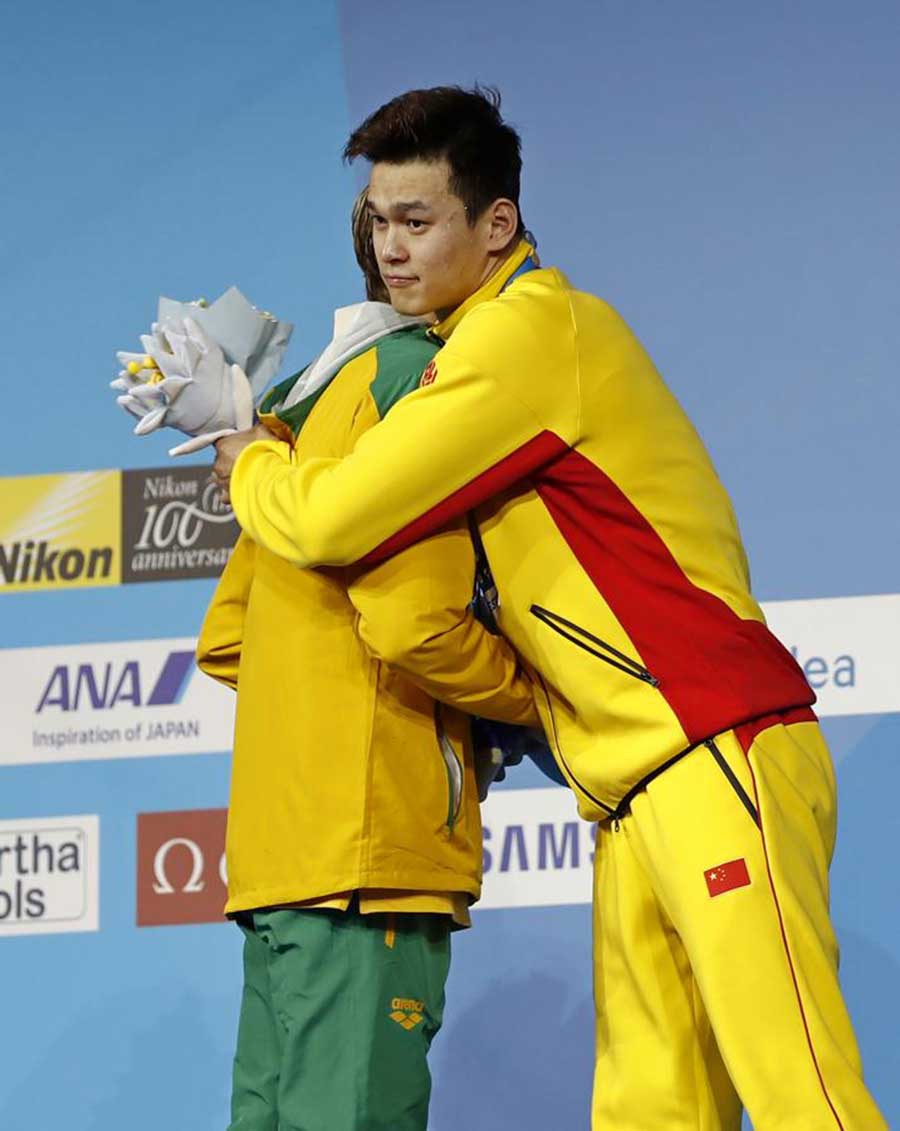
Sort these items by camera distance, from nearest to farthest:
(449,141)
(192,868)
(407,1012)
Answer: (407,1012)
(449,141)
(192,868)

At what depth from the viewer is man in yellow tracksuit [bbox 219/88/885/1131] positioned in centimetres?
160

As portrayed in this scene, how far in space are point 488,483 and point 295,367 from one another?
1366 mm

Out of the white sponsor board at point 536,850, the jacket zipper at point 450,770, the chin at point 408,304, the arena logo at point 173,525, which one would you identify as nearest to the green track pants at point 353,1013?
the jacket zipper at point 450,770

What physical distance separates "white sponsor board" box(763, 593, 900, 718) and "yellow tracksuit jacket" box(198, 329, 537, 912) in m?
1.04

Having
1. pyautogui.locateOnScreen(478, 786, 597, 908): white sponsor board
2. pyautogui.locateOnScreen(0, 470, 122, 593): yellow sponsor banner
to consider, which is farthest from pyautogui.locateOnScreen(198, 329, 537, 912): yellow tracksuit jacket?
pyautogui.locateOnScreen(0, 470, 122, 593): yellow sponsor banner

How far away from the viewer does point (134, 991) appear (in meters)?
2.95

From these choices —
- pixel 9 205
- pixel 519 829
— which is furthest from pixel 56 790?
pixel 9 205

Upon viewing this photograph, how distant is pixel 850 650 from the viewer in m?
2.78

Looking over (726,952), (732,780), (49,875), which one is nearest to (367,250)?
(732,780)

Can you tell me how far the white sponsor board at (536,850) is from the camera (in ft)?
9.29

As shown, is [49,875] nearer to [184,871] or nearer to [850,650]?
[184,871]

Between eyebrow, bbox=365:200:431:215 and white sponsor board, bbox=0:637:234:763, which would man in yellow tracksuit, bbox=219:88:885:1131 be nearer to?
eyebrow, bbox=365:200:431:215

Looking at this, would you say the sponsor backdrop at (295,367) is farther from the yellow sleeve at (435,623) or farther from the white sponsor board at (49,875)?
the yellow sleeve at (435,623)

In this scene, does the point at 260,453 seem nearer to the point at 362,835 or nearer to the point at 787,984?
the point at 362,835
